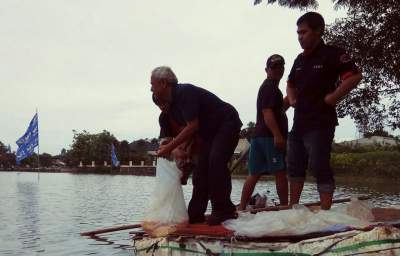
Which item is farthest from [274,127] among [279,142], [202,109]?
[202,109]

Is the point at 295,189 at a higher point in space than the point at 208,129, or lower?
lower

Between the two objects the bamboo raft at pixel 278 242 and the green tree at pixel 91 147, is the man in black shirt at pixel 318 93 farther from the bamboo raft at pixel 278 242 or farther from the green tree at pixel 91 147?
the green tree at pixel 91 147

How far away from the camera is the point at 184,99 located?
505cm

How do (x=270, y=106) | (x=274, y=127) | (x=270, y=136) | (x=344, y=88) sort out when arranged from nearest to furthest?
1. (x=344, y=88)
2. (x=274, y=127)
3. (x=270, y=106)
4. (x=270, y=136)

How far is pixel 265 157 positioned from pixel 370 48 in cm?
917

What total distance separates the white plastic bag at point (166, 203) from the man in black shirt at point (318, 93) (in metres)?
1.29

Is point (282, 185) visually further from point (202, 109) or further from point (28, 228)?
point (28, 228)

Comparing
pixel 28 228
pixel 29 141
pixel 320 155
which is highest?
pixel 29 141

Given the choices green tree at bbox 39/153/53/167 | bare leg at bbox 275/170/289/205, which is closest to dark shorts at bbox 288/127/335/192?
bare leg at bbox 275/170/289/205

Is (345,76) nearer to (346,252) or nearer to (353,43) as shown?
(346,252)

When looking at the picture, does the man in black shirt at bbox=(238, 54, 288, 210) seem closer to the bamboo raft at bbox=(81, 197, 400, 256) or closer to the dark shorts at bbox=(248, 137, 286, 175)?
the dark shorts at bbox=(248, 137, 286, 175)

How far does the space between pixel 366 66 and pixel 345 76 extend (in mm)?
10496

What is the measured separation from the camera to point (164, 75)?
16.9 ft

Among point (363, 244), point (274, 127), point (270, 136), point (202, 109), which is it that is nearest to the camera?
point (363, 244)
